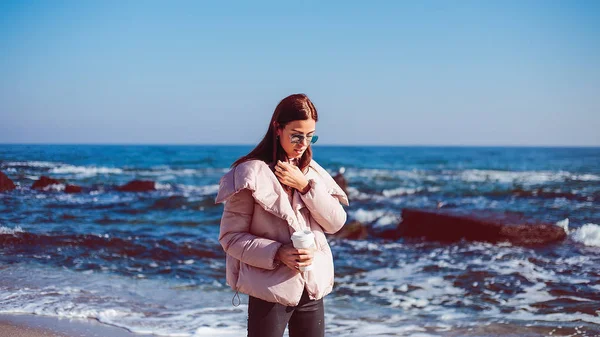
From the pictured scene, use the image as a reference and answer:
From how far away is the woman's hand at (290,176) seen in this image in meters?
2.48

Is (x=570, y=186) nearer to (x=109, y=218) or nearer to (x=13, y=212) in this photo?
(x=109, y=218)

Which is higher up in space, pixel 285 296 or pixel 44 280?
pixel 285 296

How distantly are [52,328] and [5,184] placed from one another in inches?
204

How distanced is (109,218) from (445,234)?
302 inches

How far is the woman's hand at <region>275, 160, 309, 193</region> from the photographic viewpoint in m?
2.48

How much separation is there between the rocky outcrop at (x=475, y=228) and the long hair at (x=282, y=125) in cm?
901

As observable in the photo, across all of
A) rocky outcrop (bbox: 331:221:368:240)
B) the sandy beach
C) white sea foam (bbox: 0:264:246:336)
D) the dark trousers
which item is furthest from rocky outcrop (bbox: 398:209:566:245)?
the dark trousers

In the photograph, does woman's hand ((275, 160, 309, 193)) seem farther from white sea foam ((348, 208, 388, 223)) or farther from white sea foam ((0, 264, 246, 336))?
white sea foam ((348, 208, 388, 223))

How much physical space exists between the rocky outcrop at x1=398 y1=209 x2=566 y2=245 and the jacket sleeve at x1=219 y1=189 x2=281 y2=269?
9165mm

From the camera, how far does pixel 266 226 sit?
2488 millimetres

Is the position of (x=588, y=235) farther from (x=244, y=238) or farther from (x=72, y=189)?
(x=72, y=189)

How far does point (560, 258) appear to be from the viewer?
9281 mm

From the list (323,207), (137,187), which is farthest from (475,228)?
(137,187)

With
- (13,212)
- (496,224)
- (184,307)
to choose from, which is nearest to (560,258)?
(496,224)
